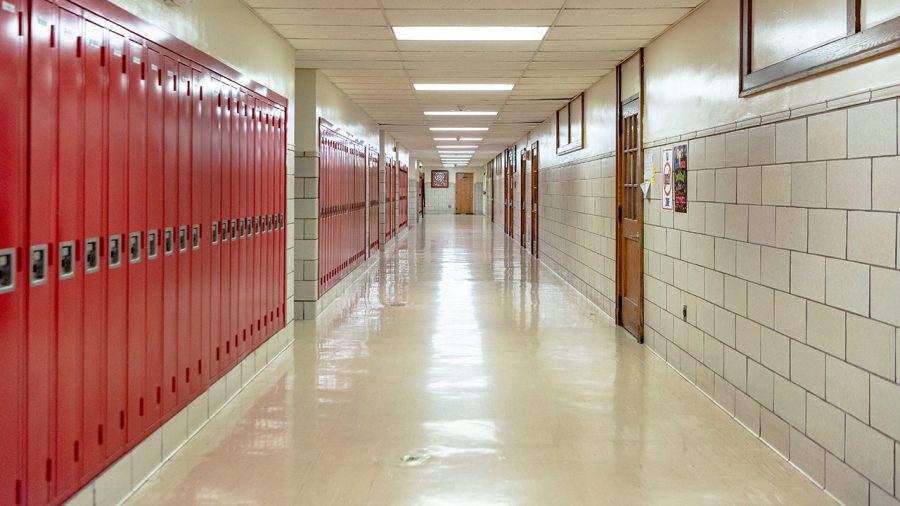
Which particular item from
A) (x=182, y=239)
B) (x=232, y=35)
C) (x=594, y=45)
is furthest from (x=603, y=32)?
(x=182, y=239)

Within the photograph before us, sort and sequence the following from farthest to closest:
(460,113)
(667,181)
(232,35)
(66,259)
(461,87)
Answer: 1. (460,113)
2. (461,87)
3. (667,181)
4. (232,35)
5. (66,259)

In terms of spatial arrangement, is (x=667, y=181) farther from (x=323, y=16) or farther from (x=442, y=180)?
(x=442, y=180)

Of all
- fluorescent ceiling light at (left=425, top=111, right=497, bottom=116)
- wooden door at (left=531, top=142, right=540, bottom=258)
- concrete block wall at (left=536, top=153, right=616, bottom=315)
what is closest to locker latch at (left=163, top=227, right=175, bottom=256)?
concrete block wall at (left=536, top=153, right=616, bottom=315)

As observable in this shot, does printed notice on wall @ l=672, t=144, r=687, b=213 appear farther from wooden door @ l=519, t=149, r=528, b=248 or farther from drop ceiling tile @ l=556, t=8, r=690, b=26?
wooden door @ l=519, t=149, r=528, b=248

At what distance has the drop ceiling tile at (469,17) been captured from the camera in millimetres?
5391

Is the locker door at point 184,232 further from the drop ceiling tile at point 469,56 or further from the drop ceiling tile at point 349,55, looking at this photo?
the drop ceiling tile at point 469,56

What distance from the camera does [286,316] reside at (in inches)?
255

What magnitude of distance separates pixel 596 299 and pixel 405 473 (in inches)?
223

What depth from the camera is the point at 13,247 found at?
2.37 m

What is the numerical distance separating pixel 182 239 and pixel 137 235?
1.93ft

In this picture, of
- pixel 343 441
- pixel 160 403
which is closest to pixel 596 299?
pixel 343 441

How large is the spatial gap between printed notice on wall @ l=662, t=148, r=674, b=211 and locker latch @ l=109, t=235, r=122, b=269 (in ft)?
13.2

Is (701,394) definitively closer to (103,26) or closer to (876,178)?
(876,178)

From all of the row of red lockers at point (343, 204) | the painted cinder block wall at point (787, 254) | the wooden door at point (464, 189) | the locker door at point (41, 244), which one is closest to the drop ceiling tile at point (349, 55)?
the row of red lockers at point (343, 204)
